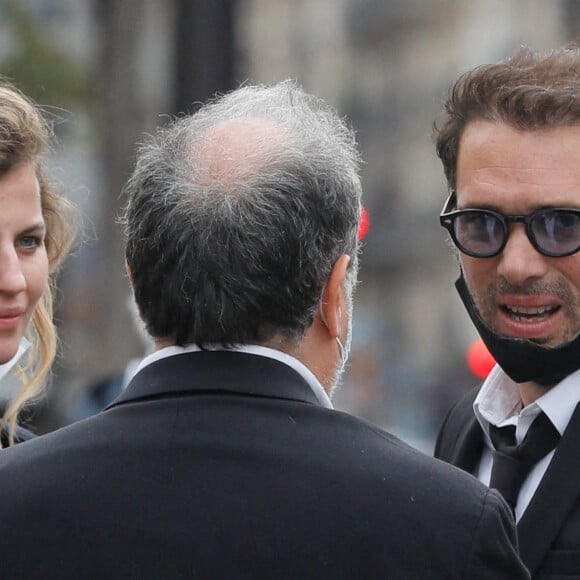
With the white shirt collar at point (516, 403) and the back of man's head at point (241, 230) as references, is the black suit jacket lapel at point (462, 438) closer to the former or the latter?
the white shirt collar at point (516, 403)

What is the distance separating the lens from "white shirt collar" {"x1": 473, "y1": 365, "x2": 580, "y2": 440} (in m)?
2.94

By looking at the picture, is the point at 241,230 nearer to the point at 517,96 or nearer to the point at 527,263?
the point at 527,263

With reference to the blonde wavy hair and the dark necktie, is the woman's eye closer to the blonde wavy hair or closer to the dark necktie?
the blonde wavy hair

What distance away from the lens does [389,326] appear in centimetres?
4284

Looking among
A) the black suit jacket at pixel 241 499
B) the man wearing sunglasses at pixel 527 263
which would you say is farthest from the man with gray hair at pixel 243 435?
the man wearing sunglasses at pixel 527 263

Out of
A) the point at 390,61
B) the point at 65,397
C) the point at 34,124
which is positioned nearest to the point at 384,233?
the point at 390,61

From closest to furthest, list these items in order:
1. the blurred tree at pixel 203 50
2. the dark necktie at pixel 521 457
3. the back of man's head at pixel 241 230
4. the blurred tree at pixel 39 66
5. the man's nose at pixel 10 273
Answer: the back of man's head at pixel 241 230 < the dark necktie at pixel 521 457 < the man's nose at pixel 10 273 < the blurred tree at pixel 203 50 < the blurred tree at pixel 39 66

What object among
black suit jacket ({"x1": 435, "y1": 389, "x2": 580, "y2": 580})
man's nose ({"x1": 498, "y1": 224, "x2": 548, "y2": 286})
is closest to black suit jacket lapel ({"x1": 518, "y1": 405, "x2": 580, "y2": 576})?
black suit jacket ({"x1": 435, "y1": 389, "x2": 580, "y2": 580})

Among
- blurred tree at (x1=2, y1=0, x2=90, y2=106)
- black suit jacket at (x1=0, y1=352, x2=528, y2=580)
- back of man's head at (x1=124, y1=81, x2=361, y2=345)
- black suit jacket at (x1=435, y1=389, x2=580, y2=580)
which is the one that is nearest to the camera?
black suit jacket at (x1=0, y1=352, x2=528, y2=580)

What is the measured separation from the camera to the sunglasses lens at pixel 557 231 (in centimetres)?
292

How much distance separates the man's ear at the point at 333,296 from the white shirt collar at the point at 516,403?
73 centimetres

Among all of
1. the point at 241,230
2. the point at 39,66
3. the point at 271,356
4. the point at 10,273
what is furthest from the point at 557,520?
the point at 39,66

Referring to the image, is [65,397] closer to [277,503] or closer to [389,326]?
[277,503]

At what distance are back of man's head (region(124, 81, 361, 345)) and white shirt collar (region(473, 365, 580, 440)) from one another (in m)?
0.73
